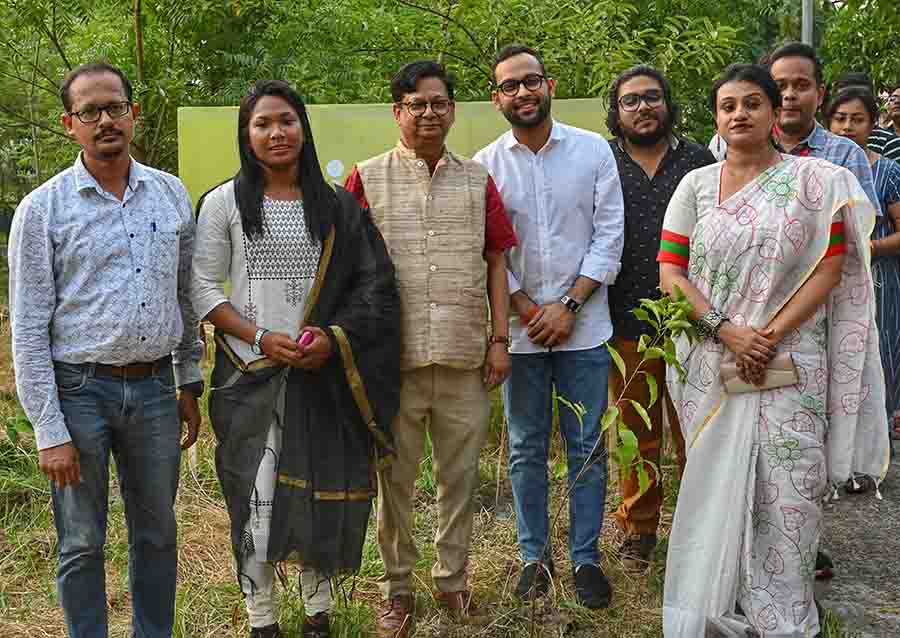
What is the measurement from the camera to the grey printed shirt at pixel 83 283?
3.06 metres

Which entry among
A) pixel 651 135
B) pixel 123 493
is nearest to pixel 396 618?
pixel 123 493

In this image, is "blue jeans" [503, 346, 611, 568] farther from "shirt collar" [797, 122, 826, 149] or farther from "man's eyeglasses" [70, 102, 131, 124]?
"man's eyeglasses" [70, 102, 131, 124]

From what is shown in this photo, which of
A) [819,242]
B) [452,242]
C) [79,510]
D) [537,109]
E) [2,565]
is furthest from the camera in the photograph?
[2,565]

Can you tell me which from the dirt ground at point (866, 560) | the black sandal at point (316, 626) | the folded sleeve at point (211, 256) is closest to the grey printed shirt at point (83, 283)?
Answer: the folded sleeve at point (211, 256)

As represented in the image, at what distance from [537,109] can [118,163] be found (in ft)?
4.91

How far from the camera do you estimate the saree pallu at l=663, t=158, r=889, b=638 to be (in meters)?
3.39

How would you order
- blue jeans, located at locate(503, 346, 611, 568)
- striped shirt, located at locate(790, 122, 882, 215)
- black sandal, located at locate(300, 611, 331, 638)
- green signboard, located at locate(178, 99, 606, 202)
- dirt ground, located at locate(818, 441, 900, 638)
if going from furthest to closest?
green signboard, located at locate(178, 99, 606, 202) < striped shirt, located at locate(790, 122, 882, 215) < blue jeans, located at locate(503, 346, 611, 568) < dirt ground, located at locate(818, 441, 900, 638) < black sandal, located at locate(300, 611, 331, 638)

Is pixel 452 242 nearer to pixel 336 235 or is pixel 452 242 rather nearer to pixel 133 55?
pixel 336 235

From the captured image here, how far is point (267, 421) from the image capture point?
3514mm

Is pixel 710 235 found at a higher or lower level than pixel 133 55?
lower

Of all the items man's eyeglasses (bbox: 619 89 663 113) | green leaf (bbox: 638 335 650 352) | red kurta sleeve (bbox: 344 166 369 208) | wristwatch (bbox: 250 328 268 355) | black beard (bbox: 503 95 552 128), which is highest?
man's eyeglasses (bbox: 619 89 663 113)

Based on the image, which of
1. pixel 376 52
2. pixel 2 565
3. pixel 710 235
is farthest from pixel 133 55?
pixel 710 235

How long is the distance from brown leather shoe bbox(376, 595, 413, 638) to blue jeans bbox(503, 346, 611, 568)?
509 millimetres

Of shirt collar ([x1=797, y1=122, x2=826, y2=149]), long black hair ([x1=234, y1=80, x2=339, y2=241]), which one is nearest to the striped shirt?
shirt collar ([x1=797, y1=122, x2=826, y2=149])
